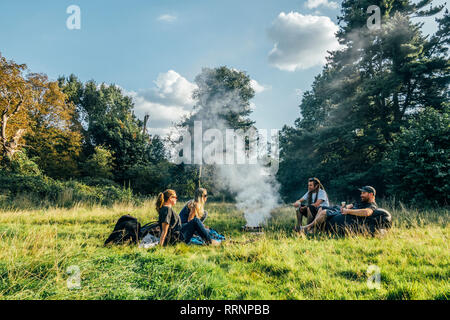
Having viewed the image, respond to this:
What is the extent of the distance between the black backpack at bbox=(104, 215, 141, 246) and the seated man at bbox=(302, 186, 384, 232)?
4.02 meters

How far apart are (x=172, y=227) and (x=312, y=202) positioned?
4173mm

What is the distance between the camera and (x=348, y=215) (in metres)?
5.43

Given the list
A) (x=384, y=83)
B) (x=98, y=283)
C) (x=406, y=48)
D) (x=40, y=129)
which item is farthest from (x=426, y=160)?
(x=40, y=129)

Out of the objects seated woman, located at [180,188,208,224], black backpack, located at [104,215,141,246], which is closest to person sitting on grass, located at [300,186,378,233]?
seated woman, located at [180,188,208,224]

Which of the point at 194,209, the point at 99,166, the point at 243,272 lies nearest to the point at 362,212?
the point at 243,272

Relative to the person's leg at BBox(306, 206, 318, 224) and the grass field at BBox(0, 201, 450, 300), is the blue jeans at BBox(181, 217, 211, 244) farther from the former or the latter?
the person's leg at BBox(306, 206, 318, 224)

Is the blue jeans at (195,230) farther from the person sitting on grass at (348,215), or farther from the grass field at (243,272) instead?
the person sitting on grass at (348,215)

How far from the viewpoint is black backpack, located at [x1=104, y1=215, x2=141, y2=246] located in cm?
461

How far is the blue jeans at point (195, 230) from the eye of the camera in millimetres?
4926

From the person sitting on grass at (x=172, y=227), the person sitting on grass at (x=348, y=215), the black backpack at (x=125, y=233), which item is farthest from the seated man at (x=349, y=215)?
the black backpack at (x=125, y=233)

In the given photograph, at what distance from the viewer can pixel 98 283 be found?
262 centimetres

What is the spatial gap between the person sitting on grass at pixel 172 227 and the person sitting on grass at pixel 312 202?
2834 mm

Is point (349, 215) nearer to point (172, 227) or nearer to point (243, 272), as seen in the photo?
point (243, 272)
